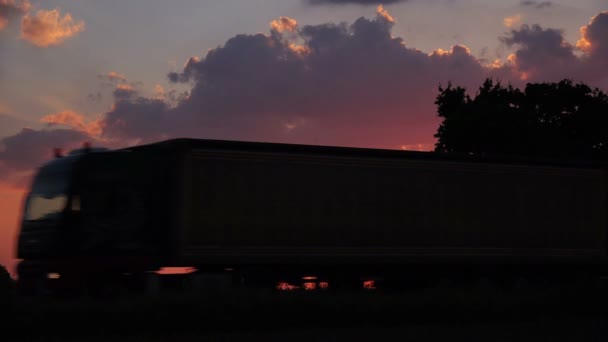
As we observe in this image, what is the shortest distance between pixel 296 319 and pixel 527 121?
156 feet

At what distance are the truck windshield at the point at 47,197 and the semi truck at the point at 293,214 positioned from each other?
0.04m

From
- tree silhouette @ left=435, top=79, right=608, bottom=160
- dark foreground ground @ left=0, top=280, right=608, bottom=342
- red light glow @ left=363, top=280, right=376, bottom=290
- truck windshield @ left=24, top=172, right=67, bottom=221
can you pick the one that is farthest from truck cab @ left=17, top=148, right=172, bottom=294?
tree silhouette @ left=435, top=79, right=608, bottom=160

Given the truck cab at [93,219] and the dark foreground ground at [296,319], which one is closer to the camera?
the dark foreground ground at [296,319]

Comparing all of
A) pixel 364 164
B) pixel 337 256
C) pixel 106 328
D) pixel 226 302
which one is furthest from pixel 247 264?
pixel 106 328

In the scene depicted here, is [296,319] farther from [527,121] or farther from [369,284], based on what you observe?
[527,121]

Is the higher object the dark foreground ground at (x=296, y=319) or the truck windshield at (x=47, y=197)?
the truck windshield at (x=47, y=197)

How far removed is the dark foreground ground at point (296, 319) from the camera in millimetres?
13867

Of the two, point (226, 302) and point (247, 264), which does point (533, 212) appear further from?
point (226, 302)

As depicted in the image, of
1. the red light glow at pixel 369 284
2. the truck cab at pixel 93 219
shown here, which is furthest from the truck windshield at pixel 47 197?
the red light glow at pixel 369 284

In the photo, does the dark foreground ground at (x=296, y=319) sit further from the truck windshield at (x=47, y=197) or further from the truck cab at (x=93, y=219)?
the truck windshield at (x=47, y=197)

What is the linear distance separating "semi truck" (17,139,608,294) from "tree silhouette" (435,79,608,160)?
31.5 m

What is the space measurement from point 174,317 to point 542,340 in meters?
5.63

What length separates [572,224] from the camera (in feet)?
89.0

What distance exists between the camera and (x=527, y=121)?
198 ft
